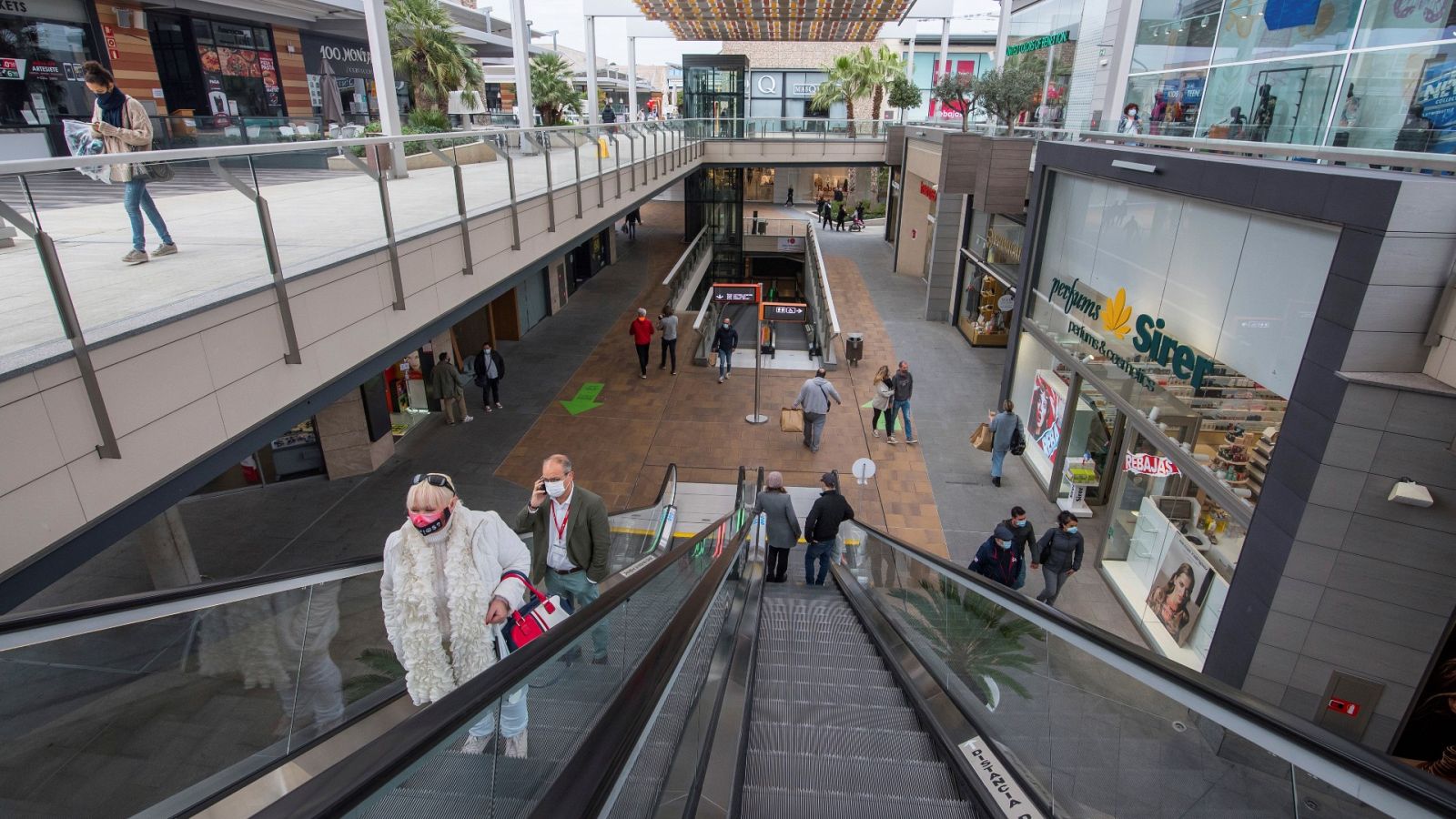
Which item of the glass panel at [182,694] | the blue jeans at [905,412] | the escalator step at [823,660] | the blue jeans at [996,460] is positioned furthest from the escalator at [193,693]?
the blue jeans at [905,412]

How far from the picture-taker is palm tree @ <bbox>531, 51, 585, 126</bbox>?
29.7 metres

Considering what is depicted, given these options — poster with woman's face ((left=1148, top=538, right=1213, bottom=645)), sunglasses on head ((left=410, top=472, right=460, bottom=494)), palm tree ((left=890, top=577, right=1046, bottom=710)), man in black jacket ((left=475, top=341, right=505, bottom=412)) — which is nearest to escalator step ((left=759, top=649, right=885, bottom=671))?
palm tree ((left=890, top=577, right=1046, bottom=710))

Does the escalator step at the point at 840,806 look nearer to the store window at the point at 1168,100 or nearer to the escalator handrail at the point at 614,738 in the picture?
the escalator handrail at the point at 614,738

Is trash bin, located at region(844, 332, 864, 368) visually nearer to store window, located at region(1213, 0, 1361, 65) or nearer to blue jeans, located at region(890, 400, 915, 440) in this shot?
blue jeans, located at region(890, 400, 915, 440)

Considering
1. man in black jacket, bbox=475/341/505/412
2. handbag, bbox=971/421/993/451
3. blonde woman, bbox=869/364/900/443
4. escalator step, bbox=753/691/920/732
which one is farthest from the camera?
man in black jacket, bbox=475/341/505/412

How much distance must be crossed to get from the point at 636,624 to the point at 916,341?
52.2 feet

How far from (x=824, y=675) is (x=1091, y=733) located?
7.16ft

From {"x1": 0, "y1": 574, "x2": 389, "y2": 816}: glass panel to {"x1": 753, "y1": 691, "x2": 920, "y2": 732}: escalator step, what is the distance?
1966 mm

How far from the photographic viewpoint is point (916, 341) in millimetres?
18062

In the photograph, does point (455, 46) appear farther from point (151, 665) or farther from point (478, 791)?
point (478, 791)

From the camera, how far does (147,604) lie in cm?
269

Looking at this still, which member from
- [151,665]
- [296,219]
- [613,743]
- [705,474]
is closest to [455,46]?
[705,474]

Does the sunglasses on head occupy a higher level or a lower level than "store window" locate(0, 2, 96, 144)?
lower

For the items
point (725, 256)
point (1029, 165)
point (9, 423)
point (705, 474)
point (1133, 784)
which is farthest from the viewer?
point (725, 256)
